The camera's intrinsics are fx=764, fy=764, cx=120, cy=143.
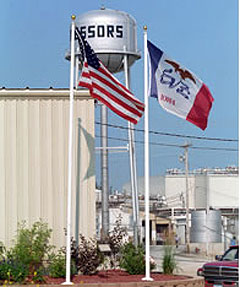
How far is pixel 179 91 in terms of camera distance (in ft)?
64.8

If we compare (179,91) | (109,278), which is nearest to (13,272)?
(109,278)

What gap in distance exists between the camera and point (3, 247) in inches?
858

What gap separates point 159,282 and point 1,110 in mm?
7134

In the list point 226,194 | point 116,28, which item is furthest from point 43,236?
point 226,194

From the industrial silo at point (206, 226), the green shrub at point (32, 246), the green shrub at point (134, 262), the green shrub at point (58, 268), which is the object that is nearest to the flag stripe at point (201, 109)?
the green shrub at point (134, 262)

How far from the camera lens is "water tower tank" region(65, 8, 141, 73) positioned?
34344 mm

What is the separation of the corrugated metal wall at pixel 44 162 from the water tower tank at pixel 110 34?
11.9 meters

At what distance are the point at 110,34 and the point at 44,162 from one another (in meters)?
13.1

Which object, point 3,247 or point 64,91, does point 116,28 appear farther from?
point 3,247

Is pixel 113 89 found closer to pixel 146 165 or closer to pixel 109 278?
pixel 146 165

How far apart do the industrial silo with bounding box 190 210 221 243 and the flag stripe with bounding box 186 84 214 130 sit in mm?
40358

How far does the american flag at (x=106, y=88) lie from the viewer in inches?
771

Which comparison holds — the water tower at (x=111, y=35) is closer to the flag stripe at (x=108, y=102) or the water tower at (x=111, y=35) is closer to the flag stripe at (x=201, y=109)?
the flag stripe at (x=108, y=102)

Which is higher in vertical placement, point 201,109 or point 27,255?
point 201,109
